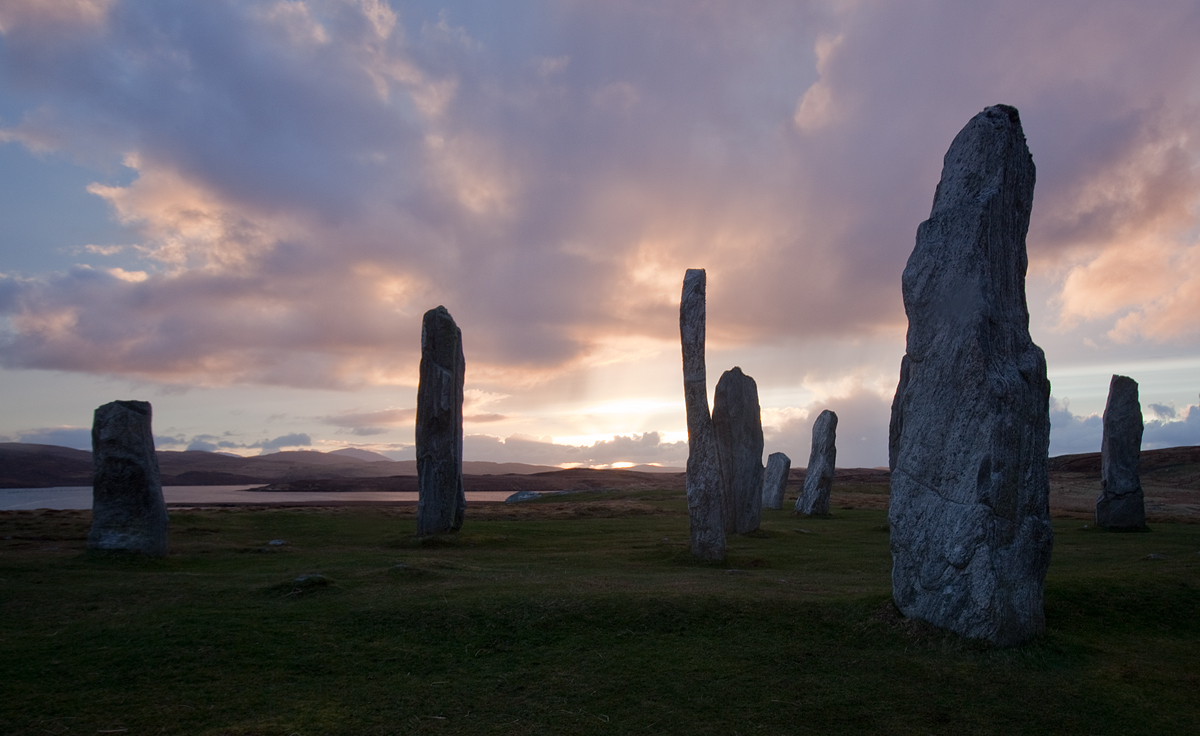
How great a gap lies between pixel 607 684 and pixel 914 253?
7317mm

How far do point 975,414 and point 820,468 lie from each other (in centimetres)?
2151

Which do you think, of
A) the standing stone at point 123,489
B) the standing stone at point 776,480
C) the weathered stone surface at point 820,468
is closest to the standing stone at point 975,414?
the standing stone at point 123,489

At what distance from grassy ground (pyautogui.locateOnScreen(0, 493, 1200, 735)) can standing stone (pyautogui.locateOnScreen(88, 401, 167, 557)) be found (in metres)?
1.76

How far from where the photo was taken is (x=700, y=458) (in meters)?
16.0

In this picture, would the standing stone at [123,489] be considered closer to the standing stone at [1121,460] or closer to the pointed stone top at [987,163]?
the pointed stone top at [987,163]

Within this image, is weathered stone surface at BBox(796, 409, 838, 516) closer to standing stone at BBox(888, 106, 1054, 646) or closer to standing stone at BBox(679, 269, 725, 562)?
standing stone at BBox(679, 269, 725, 562)

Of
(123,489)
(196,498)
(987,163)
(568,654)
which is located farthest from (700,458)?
(196,498)

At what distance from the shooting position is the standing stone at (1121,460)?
21250mm

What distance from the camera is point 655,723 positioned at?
678 centimetres

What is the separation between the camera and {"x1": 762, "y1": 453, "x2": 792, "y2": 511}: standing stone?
109ft

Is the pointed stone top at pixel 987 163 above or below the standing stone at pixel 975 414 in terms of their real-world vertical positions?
above

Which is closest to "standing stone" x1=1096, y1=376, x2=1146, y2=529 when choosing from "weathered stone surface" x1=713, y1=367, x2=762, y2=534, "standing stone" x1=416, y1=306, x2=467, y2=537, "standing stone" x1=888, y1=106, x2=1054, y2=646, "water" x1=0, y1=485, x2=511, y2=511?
"weathered stone surface" x1=713, y1=367, x2=762, y2=534

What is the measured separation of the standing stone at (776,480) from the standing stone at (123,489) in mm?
25136

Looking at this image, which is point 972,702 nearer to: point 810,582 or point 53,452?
point 810,582
